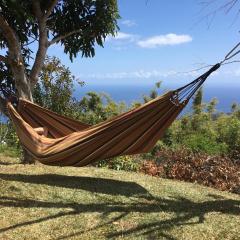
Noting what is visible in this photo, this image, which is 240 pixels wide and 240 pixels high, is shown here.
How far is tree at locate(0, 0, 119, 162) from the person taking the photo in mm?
6965

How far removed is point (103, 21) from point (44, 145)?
104 inches

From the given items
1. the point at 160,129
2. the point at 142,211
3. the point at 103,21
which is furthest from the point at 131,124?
the point at 103,21

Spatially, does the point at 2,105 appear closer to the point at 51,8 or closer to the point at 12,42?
the point at 12,42

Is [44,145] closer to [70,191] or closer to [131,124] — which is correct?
[70,191]

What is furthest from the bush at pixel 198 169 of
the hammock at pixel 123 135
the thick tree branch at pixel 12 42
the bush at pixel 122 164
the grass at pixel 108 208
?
the thick tree branch at pixel 12 42

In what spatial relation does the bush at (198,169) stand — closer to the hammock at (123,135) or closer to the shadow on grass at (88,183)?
the shadow on grass at (88,183)

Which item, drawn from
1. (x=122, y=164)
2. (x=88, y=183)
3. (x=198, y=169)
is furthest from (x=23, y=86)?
(x=198, y=169)

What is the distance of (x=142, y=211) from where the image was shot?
15.8 ft

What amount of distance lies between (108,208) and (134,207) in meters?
0.25

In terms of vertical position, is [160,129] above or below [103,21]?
below

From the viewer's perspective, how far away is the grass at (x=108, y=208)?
13.8ft

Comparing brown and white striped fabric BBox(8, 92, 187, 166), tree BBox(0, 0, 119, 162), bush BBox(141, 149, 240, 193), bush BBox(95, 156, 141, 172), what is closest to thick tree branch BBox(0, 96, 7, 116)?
tree BBox(0, 0, 119, 162)

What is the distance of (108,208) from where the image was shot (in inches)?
191

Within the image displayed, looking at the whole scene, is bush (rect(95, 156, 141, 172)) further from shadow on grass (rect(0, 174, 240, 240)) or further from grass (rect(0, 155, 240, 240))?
shadow on grass (rect(0, 174, 240, 240))
